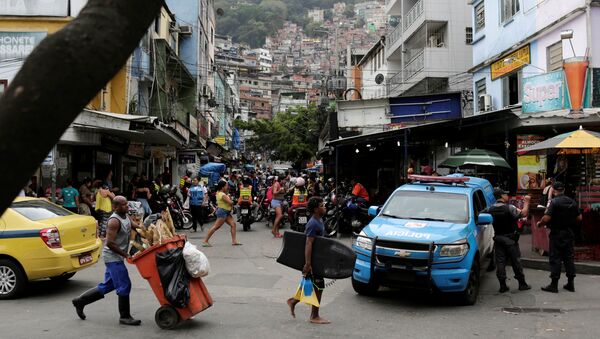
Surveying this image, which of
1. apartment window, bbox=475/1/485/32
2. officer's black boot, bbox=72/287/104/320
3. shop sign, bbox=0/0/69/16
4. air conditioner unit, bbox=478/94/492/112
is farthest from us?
apartment window, bbox=475/1/485/32

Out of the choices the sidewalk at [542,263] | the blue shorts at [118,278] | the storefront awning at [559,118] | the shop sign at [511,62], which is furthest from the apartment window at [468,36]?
the blue shorts at [118,278]

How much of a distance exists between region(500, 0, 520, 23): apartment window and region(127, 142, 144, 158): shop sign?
16.2m

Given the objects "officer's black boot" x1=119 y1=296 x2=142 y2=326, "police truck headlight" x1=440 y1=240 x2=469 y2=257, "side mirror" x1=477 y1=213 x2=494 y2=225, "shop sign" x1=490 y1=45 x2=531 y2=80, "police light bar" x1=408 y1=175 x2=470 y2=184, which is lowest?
"officer's black boot" x1=119 y1=296 x2=142 y2=326

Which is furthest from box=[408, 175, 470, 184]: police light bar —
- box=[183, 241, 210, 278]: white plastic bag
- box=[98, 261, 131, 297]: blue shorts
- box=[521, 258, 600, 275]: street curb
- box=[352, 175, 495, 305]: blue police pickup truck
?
box=[98, 261, 131, 297]: blue shorts

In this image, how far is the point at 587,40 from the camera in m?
14.9

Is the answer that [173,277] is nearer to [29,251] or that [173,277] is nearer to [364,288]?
[29,251]

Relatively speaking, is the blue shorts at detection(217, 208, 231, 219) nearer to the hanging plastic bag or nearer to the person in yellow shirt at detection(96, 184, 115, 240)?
the person in yellow shirt at detection(96, 184, 115, 240)

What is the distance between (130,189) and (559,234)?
14618 millimetres

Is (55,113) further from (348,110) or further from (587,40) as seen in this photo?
(348,110)

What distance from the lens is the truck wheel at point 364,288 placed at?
8695 mm

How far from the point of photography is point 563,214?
9.04 m

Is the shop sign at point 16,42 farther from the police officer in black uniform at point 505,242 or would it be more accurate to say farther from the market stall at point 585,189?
the police officer in black uniform at point 505,242

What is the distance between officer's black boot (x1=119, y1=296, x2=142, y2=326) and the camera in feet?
23.0

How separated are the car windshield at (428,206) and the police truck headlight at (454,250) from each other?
34.6 inches
